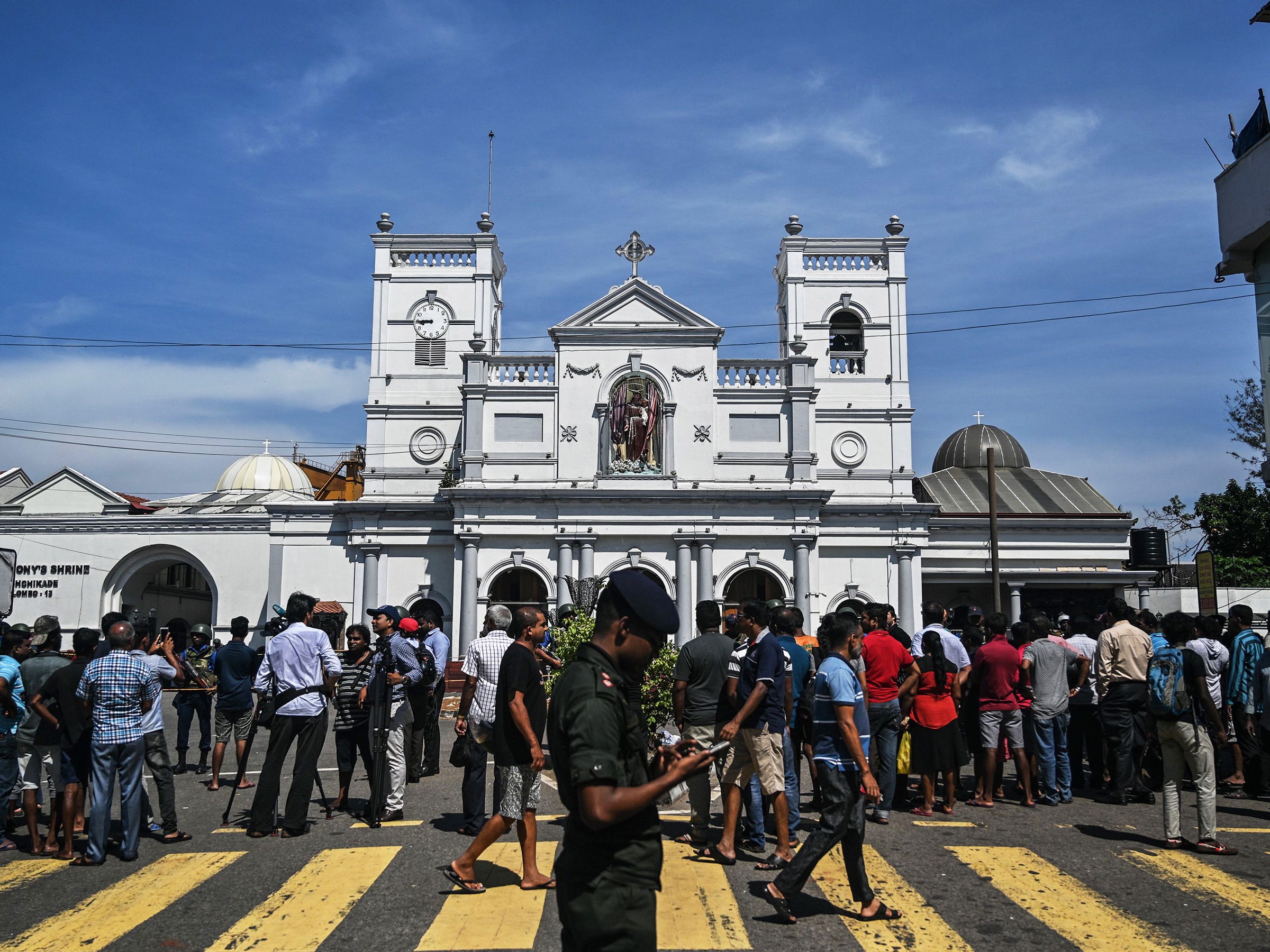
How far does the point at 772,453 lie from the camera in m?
31.8

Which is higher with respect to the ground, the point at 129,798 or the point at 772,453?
the point at 772,453

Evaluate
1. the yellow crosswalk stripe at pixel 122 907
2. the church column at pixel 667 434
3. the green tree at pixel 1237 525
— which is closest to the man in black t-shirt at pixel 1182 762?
the yellow crosswalk stripe at pixel 122 907

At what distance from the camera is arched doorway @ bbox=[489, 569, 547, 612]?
104 ft

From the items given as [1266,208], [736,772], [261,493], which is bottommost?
[736,772]

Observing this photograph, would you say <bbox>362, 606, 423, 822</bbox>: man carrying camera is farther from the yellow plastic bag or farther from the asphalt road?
the yellow plastic bag

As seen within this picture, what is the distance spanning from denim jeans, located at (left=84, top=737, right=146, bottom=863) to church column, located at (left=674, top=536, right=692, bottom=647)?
22489mm

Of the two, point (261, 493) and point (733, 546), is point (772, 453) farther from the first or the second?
point (261, 493)

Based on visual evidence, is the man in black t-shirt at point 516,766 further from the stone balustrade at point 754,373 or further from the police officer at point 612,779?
the stone balustrade at point 754,373

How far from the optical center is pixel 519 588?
32.4 metres

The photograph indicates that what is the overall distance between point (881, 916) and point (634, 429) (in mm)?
25262

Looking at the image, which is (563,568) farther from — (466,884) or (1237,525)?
(1237,525)

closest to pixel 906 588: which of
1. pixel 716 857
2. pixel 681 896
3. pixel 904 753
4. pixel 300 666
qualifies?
pixel 904 753

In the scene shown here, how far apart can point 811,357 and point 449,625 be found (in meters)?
14.5

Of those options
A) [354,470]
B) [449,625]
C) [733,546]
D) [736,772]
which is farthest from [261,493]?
[736,772]
